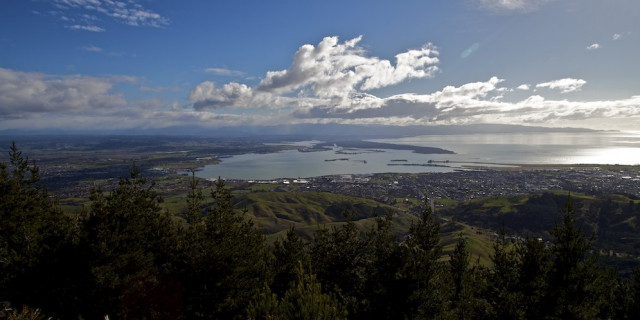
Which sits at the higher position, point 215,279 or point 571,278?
point 571,278

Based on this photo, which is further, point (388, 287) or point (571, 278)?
point (388, 287)

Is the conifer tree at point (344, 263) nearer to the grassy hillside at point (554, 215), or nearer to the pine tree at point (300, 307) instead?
the pine tree at point (300, 307)

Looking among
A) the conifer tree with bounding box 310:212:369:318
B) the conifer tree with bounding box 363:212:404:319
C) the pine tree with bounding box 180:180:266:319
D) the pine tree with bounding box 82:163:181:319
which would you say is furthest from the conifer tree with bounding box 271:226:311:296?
the pine tree with bounding box 82:163:181:319

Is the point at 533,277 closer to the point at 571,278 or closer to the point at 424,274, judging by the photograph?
the point at 571,278

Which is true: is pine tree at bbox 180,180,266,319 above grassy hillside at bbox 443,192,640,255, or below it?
above

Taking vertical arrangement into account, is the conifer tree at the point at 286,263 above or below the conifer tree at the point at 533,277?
below

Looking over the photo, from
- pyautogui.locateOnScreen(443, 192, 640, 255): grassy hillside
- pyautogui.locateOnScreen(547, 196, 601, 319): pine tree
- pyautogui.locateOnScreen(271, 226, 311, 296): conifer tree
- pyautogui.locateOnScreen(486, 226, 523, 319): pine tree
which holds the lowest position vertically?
pyautogui.locateOnScreen(443, 192, 640, 255): grassy hillside

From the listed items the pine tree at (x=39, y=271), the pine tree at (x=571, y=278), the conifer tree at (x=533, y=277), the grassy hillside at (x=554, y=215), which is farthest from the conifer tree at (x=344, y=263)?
the grassy hillside at (x=554, y=215)

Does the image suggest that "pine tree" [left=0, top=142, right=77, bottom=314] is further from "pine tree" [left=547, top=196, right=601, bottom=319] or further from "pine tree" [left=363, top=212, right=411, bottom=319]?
"pine tree" [left=547, top=196, right=601, bottom=319]

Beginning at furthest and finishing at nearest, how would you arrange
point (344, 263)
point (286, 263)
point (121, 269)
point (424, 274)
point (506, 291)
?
point (286, 263), point (344, 263), point (121, 269), point (506, 291), point (424, 274)

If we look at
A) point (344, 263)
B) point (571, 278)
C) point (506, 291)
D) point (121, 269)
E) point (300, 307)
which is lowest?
point (344, 263)

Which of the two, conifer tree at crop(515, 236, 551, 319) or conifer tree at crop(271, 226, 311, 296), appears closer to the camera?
conifer tree at crop(515, 236, 551, 319)

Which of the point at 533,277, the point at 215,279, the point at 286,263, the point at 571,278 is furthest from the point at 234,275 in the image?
the point at 571,278

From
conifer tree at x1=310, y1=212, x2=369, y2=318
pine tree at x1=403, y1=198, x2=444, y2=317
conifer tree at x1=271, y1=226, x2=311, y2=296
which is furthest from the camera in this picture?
conifer tree at x1=271, y1=226, x2=311, y2=296
